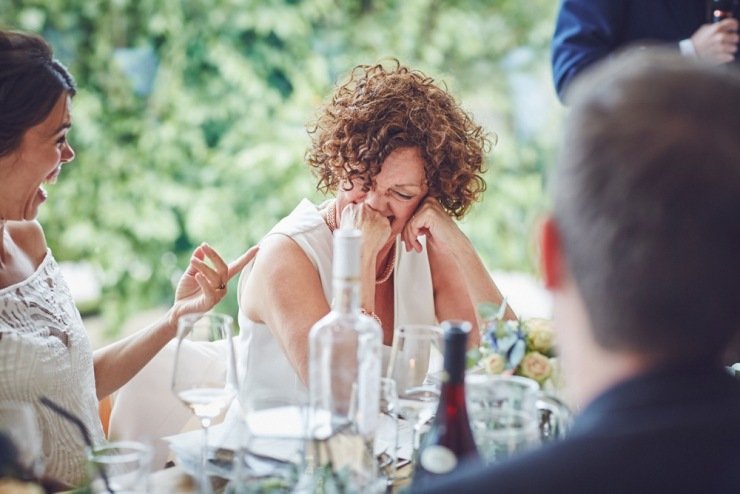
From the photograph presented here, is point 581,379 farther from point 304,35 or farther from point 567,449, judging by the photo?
point 304,35

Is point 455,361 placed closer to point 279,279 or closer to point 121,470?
point 121,470

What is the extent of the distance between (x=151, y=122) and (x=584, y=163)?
11.8 feet

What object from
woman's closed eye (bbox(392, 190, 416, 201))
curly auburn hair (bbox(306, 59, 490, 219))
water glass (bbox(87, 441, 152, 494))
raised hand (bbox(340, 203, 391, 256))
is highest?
curly auburn hair (bbox(306, 59, 490, 219))

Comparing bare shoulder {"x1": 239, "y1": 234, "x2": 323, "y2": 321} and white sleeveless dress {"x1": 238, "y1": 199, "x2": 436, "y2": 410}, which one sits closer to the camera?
bare shoulder {"x1": 239, "y1": 234, "x2": 323, "y2": 321}

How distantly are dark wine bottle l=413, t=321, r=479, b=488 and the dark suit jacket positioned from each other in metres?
0.44

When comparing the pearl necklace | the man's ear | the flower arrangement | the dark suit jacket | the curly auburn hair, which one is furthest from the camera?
the pearl necklace

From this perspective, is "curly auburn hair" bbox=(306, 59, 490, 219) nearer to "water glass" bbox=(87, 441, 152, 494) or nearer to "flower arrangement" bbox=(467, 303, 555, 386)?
"flower arrangement" bbox=(467, 303, 555, 386)

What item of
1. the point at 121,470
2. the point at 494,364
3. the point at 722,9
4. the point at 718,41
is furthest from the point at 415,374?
the point at 722,9

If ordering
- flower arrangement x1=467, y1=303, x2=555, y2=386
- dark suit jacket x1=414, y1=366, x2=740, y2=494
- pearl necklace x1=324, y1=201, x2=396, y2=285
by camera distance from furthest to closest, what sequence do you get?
pearl necklace x1=324, y1=201, x2=396, y2=285 → flower arrangement x1=467, y1=303, x2=555, y2=386 → dark suit jacket x1=414, y1=366, x2=740, y2=494

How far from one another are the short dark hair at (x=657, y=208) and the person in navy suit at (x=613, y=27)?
1974 mm

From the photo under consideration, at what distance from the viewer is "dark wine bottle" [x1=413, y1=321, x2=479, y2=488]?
1227mm

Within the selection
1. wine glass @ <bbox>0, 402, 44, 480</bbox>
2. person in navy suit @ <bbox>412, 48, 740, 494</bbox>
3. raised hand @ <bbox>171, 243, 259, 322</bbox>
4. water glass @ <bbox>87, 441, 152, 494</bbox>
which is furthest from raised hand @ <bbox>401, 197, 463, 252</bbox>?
person in navy suit @ <bbox>412, 48, 740, 494</bbox>

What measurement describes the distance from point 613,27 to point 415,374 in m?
1.71

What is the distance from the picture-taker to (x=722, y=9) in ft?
8.74
